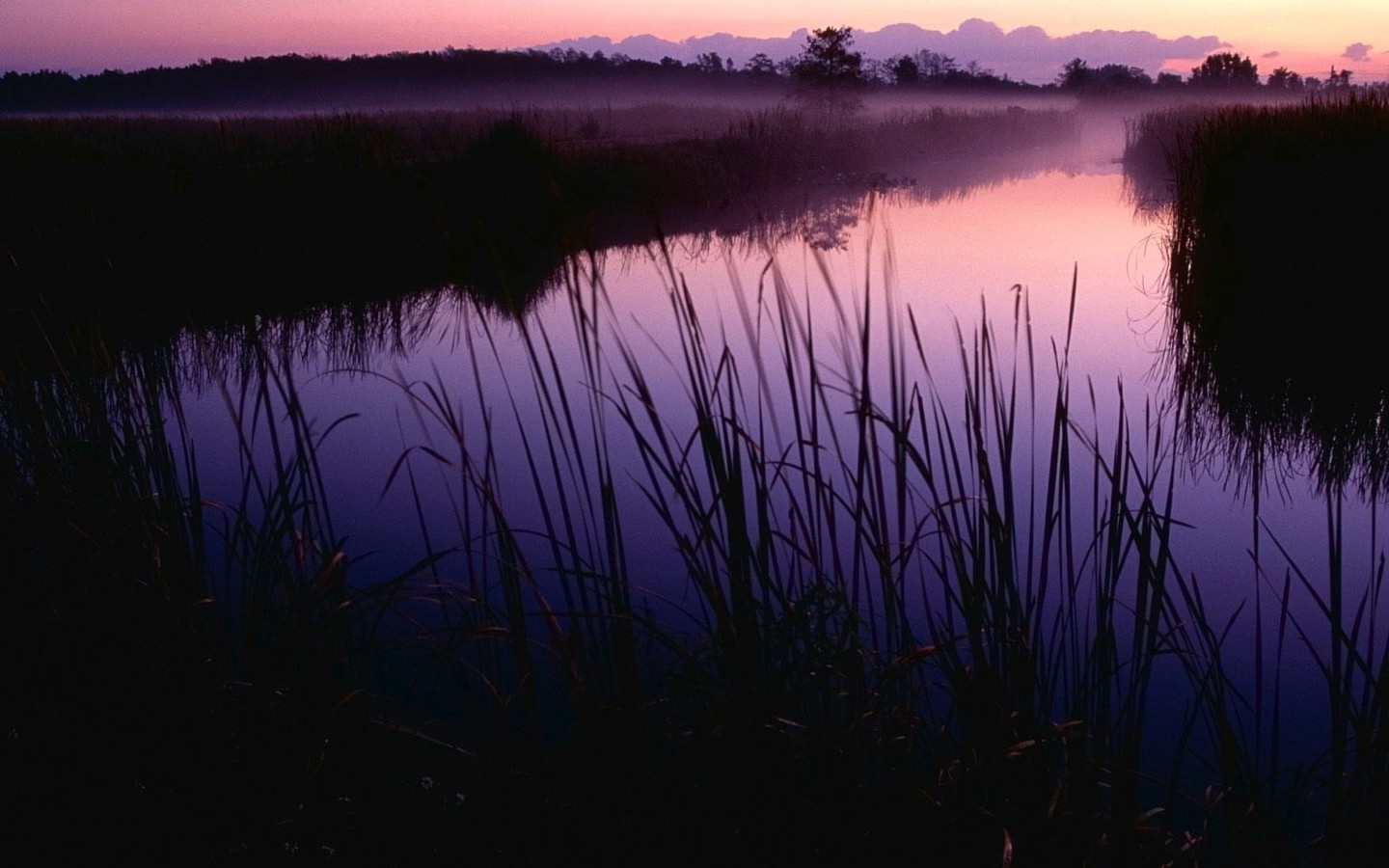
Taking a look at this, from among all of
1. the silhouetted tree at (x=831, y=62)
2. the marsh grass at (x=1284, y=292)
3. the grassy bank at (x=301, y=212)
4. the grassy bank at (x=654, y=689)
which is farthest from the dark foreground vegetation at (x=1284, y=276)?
the silhouetted tree at (x=831, y=62)

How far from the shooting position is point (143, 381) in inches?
59.7

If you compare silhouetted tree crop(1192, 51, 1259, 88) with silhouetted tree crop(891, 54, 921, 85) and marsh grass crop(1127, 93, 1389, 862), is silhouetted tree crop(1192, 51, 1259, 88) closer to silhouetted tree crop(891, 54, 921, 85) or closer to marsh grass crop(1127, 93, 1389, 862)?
silhouetted tree crop(891, 54, 921, 85)

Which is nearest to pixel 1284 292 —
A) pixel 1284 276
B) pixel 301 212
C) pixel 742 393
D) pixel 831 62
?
pixel 1284 276

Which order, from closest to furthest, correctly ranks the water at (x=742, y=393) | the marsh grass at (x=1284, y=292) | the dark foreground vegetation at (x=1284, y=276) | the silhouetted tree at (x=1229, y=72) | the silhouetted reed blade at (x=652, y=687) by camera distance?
the silhouetted reed blade at (x=652, y=687), the water at (x=742, y=393), the marsh grass at (x=1284, y=292), the dark foreground vegetation at (x=1284, y=276), the silhouetted tree at (x=1229, y=72)

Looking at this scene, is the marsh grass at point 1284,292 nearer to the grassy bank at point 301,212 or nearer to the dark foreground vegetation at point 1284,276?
the dark foreground vegetation at point 1284,276

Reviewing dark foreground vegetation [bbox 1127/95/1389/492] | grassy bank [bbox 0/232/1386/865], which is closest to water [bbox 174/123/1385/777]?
grassy bank [bbox 0/232/1386/865]

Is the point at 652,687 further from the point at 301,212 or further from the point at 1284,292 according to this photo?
the point at 301,212

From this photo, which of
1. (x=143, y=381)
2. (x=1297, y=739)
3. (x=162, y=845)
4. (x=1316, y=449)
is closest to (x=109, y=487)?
(x=143, y=381)

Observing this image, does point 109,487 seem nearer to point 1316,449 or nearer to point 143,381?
point 143,381

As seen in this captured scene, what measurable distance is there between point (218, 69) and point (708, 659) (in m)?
53.6

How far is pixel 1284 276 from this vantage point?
170 inches

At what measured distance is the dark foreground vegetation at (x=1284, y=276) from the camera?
3.58 metres

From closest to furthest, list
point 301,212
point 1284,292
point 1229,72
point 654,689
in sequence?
point 654,689 < point 1284,292 < point 301,212 < point 1229,72

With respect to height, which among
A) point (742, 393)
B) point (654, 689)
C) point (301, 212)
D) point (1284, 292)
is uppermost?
point (301, 212)
